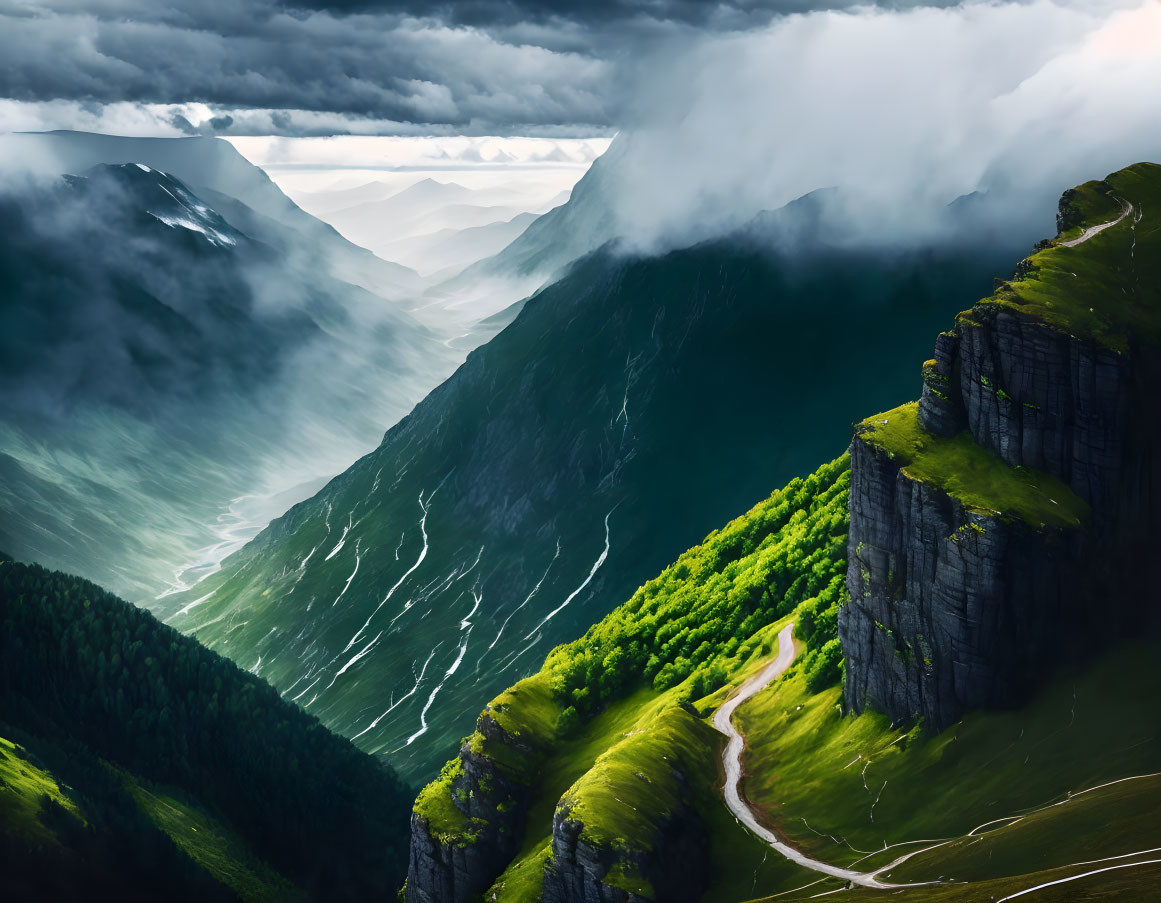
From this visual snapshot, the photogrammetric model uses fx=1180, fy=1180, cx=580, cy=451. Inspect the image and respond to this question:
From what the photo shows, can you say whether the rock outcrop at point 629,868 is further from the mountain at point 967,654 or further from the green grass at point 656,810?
the green grass at point 656,810

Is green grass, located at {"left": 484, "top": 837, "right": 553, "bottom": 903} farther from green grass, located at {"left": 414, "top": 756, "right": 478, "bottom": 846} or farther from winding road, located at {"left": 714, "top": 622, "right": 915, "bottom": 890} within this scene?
winding road, located at {"left": 714, "top": 622, "right": 915, "bottom": 890}

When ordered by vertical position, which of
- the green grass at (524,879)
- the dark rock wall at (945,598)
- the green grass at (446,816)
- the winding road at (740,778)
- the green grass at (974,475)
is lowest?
the green grass at (524,879)

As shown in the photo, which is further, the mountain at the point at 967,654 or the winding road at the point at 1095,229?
the winding road at the point at 1095,229

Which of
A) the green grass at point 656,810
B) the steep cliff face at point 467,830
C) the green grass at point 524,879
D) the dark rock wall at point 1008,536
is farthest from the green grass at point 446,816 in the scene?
the dark rock wall at point 1008,536

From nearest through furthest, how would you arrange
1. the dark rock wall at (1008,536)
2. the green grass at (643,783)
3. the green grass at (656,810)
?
the dark rock wall at (1008,536), the green grass at (656,810), the green grass at (643,783)

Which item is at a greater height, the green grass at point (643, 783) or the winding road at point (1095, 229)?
the winding road at point (1095, 229)

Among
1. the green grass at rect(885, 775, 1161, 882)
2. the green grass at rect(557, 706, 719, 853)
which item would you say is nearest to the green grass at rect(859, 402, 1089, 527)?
the green grass at rect(885, 775, 1161, 882)

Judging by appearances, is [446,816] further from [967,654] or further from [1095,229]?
[1095,229]
